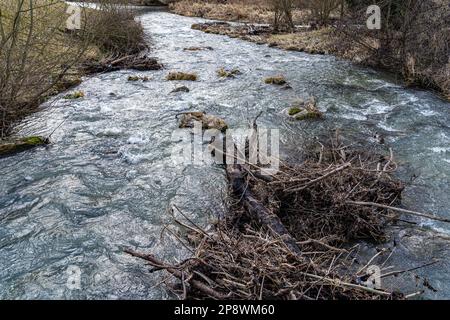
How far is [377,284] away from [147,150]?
15.6 ft

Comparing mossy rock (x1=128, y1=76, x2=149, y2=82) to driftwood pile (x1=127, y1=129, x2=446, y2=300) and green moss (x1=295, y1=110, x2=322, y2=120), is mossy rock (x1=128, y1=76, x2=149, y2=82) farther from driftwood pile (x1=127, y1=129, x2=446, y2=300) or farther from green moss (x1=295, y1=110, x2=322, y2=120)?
driftwood pile (x1=127, y1=129, x2=446, y2=300)

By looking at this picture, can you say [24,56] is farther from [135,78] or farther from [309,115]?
[309,115]

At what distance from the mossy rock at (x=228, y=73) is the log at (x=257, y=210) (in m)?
6.71

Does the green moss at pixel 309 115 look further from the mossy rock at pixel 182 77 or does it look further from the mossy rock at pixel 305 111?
the mossy rock at pixel 182 77

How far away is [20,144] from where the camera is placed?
24.4ft

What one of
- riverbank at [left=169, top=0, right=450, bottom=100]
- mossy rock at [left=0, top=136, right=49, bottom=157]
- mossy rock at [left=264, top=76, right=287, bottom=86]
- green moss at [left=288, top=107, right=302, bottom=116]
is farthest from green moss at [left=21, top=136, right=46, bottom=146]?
riverbank at [left=169, top=0, right=450, bottom=100]

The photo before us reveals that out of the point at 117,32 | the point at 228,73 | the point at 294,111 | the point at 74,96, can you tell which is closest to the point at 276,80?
the point at 228,73

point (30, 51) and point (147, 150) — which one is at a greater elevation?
point (30, 51)

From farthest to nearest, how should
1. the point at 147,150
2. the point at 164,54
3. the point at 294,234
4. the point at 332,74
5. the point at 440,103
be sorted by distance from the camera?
the point at 164,54, the point at 332,74, the point at 440,103, the point at 147,150, the point at 294,234

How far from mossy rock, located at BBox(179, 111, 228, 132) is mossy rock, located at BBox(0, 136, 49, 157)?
2684 millimetres

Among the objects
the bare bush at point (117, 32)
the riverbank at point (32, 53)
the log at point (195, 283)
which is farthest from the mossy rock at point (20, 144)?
the bare bush at point (117, 32)
